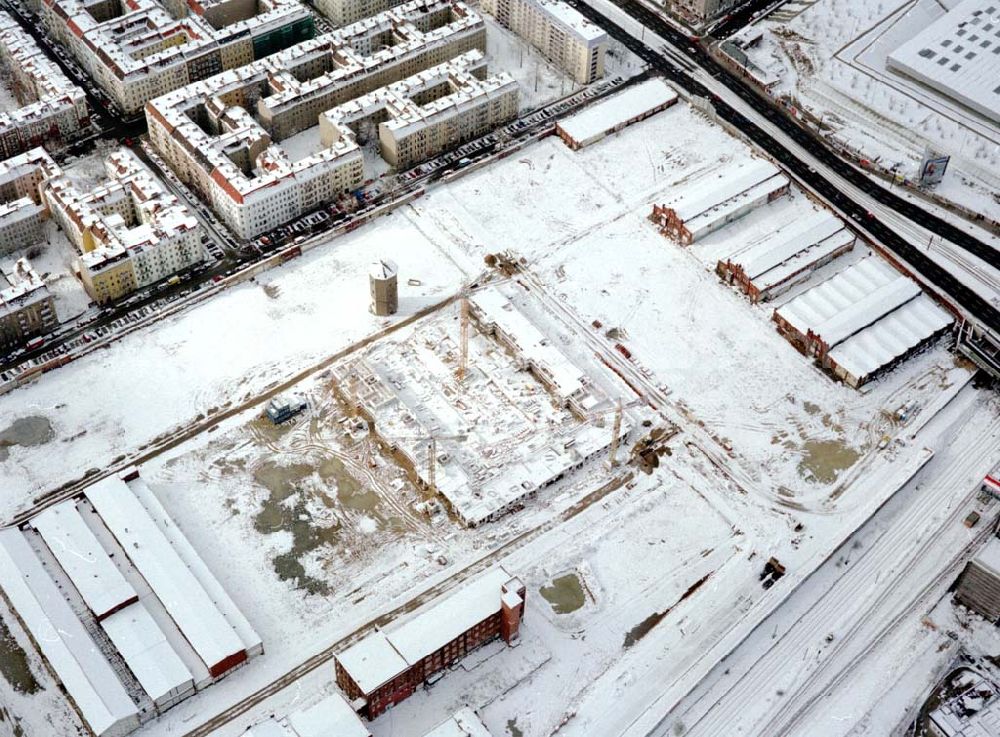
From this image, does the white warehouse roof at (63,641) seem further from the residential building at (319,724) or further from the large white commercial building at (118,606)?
the residential building at (319,724)

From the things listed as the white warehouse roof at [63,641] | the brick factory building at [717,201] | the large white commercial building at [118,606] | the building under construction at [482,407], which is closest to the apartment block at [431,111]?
the brick factory building at [717,201]

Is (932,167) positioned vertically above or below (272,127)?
above

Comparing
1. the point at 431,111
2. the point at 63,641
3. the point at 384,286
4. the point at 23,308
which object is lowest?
the point at 63,641

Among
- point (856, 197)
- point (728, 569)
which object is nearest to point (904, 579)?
point (728, 569)

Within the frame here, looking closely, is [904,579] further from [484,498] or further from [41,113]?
[41,113]

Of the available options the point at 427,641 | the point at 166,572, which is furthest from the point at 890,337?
the point at 166,572

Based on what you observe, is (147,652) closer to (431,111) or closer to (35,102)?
(431,111)
